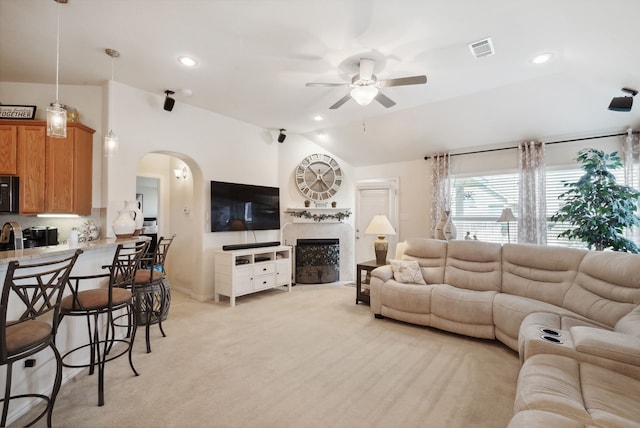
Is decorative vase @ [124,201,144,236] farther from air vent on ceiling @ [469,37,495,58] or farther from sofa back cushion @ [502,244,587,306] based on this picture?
sofa back cushion @ [502,244,587,306]

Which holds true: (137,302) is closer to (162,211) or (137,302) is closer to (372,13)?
(162,211)

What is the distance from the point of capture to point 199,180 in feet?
15.1

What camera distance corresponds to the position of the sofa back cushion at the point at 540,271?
2934mm

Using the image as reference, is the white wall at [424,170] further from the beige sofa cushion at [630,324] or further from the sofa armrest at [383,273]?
the beige sofa cushion at [630,324]

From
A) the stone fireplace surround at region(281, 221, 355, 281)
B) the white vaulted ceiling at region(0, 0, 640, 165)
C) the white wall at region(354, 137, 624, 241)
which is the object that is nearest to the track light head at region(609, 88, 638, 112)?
the white vaulted ceiling at region(0, 0, 640, 165)

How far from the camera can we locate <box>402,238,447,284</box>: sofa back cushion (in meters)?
3.79

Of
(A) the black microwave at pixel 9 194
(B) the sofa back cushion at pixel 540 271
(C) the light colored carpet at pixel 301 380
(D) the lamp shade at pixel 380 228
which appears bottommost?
(C) the light colored carpet at pixel 301 380

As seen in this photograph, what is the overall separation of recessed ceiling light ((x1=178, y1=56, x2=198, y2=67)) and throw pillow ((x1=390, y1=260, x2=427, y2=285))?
10.8 feet

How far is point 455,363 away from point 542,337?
866mm

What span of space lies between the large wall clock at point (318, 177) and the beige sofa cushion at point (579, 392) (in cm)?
456

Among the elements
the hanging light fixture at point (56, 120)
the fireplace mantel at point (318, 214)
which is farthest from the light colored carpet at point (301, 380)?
the fireplace mantel at point (318, 214)

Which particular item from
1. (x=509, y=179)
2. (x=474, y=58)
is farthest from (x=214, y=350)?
(x=509, y=179)

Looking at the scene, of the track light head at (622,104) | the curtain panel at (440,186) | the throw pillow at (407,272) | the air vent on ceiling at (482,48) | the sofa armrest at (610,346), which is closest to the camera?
the sofa armrest at (610,346)

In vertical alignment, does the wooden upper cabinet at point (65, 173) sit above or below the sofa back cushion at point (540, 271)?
above
